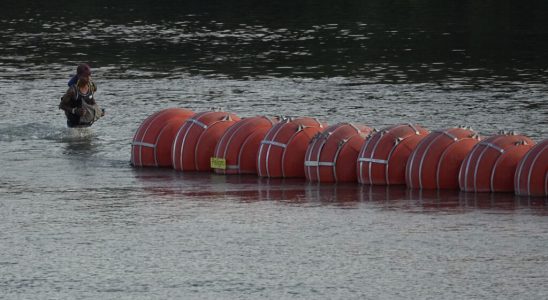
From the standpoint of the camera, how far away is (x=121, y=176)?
19.6m

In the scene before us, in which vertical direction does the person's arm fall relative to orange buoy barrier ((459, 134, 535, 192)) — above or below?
above

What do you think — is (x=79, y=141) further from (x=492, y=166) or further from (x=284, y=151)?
(x=492, y=166)

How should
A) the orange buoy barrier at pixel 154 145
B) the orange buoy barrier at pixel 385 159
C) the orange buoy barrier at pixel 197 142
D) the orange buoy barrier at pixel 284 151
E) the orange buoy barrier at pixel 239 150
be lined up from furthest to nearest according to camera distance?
1. the orange buoy barrier at pixel 154 145
2. the orange buoy barrier at pixel 197 142
3. the orange buoy barrier at pixel 239 150
4. the orange buoy barrier at pixel 284 151
5. the orange buoy barrier at pixel 385 159

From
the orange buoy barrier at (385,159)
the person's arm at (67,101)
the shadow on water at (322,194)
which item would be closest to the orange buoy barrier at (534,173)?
the shadow on water at (322,194)

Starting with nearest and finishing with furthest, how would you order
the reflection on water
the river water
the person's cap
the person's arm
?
1. the river water
2. the person's cap
3. the person's arm
4. the reflection on water

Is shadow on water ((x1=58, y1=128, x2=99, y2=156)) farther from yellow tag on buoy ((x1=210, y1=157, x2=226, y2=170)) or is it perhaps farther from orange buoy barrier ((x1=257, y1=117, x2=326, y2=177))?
orange buoy barrier ((x1=257, y1=117, x2=326, y2=177))

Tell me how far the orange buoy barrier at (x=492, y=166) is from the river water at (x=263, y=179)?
0.21 m

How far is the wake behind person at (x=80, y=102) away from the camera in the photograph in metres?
23.6

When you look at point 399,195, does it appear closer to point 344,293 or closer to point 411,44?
point 344,293

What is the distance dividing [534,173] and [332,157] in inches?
119

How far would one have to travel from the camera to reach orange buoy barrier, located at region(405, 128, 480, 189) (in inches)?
705

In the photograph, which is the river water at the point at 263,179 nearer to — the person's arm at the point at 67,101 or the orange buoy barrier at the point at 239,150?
the orange buoy barrier at the point at 239,150

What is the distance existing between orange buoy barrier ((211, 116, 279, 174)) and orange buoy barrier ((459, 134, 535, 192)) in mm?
3329

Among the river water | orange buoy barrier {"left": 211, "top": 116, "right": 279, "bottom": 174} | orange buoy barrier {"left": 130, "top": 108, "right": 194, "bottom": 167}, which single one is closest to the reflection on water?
the river water
